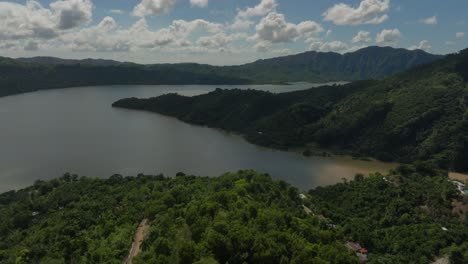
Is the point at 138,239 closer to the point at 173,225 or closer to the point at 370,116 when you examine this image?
the point at 173,225

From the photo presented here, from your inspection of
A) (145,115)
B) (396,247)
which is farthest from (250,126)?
(396,247)

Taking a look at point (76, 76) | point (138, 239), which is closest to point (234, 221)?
point (138, 239)

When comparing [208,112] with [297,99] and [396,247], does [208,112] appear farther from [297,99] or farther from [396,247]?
[396,247]

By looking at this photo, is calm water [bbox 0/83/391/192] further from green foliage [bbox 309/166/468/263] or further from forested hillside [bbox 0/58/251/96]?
forested hillside [bbox 0/58/251/96]

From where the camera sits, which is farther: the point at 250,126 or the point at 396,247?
the point at 250,126

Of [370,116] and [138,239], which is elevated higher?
[370,116]

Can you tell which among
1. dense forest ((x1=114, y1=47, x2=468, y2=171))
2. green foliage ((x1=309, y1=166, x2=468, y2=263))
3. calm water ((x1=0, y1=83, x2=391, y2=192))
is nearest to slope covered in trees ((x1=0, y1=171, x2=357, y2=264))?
green foliage ((x1=309, y1=166, x2=468, y2=263))
